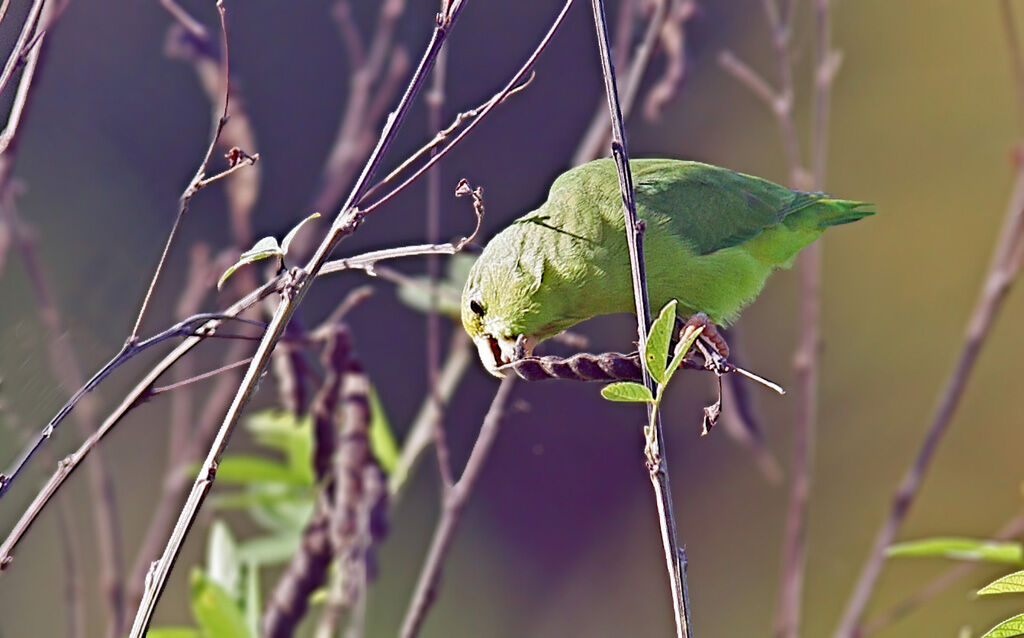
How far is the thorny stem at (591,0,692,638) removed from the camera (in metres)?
1.13

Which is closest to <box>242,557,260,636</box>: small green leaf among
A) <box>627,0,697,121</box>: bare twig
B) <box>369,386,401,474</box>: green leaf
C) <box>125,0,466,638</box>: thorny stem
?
<box>369,386,401,474</box>: green leaf

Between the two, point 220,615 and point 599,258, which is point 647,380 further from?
point 220,615

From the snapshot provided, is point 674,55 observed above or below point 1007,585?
above

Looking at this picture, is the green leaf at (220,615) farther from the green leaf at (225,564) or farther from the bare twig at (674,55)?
the bare twig at (674,55)

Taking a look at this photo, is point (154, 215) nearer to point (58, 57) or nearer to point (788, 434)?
point (58, 57)

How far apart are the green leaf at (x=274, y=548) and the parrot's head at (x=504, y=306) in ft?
2.61

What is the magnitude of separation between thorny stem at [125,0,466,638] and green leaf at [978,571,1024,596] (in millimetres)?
771

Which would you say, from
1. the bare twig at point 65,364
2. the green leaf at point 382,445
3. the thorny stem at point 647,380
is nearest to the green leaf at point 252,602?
the bare twig at point 65,364

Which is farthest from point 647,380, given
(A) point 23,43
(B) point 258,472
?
(B) point 258,472

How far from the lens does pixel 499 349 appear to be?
7.48 ft

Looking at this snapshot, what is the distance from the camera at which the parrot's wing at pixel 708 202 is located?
7.63 feet

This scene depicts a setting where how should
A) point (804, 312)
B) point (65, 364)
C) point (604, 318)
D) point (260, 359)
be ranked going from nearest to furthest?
point (260, 359)
point (65, 364)
point (804, 312)
point (604, 318)

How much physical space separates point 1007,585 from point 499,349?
1261 millimetres

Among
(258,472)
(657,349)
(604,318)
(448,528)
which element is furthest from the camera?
(604,318)
